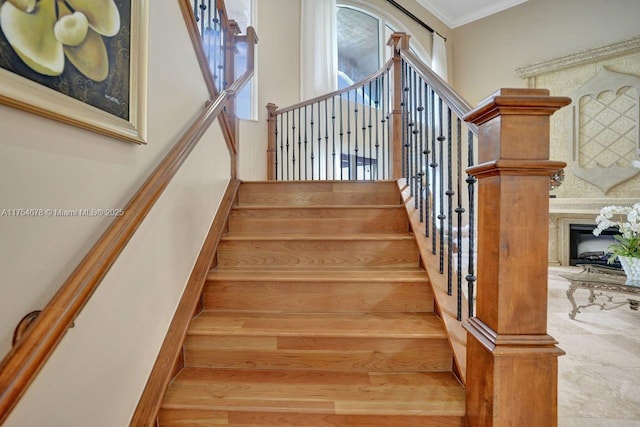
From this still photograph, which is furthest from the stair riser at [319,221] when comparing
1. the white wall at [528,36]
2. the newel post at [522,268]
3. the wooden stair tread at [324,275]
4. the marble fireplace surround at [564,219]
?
the white wall at [528,36]

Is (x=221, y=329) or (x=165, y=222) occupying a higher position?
(x=165, y=222)

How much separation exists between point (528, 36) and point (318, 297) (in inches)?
255

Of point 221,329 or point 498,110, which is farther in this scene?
point 221,329

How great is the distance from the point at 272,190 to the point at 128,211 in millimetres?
1337

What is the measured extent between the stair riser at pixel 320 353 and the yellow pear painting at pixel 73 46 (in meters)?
0.97

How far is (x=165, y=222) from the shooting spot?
49.2 inches

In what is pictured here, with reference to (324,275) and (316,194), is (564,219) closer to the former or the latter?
(316,194)

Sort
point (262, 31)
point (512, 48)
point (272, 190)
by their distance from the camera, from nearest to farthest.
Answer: point (272, 190)
point (262, 31)
point (512, 48)

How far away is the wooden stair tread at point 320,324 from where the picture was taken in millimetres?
1268

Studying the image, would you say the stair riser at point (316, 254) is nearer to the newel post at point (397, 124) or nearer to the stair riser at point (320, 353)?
the stair riser at point (320, 353)

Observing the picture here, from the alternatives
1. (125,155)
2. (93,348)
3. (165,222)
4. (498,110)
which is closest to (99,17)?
(125,155)

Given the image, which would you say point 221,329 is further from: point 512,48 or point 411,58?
point 512,48

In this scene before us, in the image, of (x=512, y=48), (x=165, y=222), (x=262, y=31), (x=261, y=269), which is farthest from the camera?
(x=512, y=48)

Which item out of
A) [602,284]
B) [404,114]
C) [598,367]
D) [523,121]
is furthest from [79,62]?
[602,284]
